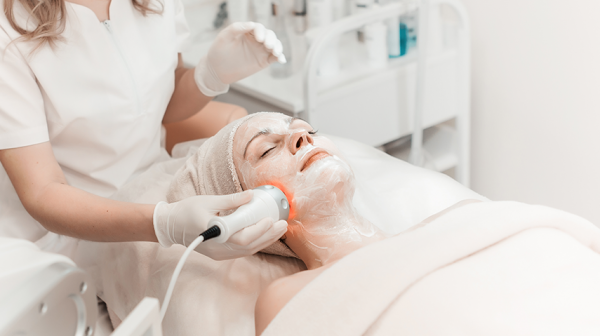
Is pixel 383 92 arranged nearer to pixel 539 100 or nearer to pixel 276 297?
pixel 539 100

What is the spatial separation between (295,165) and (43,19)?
0.63 metres

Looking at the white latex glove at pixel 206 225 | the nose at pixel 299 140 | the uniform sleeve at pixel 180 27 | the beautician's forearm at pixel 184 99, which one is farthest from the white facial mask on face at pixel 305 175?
the uniform sleeve at pixel 180 27

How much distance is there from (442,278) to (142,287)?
72 centimetres

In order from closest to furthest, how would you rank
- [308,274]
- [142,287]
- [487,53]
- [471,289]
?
[471,289] < [308,274] < [142,287] < [487,53]

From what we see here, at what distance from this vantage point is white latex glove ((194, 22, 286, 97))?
3.97ft

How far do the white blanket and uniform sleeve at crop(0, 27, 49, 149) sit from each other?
66 centimetres

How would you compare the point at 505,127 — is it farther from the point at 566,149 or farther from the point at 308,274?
the point at 308,274

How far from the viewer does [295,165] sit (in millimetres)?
1076

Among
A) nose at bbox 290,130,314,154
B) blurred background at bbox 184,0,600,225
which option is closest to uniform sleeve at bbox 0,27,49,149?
nose at bbox 290,130,314,154

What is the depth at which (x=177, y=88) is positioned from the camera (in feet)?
4.99

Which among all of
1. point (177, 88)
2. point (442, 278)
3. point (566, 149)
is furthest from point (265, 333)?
point (566, 149)

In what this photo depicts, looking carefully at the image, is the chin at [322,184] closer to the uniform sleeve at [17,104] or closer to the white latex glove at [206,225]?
the white latex glove at [206,225]

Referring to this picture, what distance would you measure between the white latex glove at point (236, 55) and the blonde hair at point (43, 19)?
1.23ft

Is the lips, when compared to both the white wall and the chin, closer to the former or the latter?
the chin
